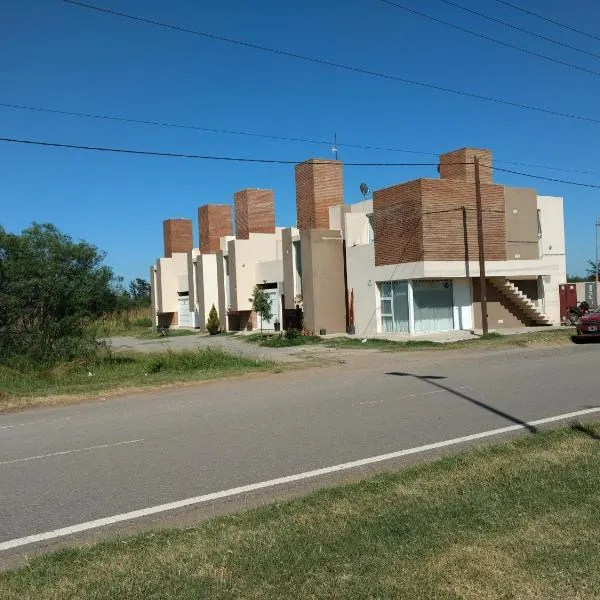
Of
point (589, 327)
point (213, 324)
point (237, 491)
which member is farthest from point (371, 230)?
point (237, 491)

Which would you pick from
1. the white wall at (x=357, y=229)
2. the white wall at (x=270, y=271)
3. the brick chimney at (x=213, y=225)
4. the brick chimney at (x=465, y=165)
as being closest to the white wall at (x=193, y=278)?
the brick chimney at (x=213, y=225)

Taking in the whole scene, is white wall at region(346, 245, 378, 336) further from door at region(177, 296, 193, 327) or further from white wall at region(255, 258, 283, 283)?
door at region(177, 296, 193, 327)

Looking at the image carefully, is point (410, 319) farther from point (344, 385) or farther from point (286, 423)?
point (286, 423)

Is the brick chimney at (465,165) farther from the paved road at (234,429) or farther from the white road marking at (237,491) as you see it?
the white road marking at (237,491)

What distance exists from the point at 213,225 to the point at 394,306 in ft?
84.6

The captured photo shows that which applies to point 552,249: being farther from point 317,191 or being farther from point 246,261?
point 246,261

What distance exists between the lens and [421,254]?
102 ft

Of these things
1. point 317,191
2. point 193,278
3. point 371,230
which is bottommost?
point 193,278

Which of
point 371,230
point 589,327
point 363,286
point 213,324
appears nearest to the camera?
point 589,327

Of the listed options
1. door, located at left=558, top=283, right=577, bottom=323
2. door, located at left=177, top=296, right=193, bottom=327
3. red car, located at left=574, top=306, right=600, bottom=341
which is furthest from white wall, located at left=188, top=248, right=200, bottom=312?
red car, located at left=574, top=306, right=600, bottom=341

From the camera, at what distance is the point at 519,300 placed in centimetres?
3466

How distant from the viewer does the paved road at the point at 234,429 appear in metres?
6.68

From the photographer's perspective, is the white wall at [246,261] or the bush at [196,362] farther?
the white wall at [246,261]

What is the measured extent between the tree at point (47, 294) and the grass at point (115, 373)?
2.75ft
